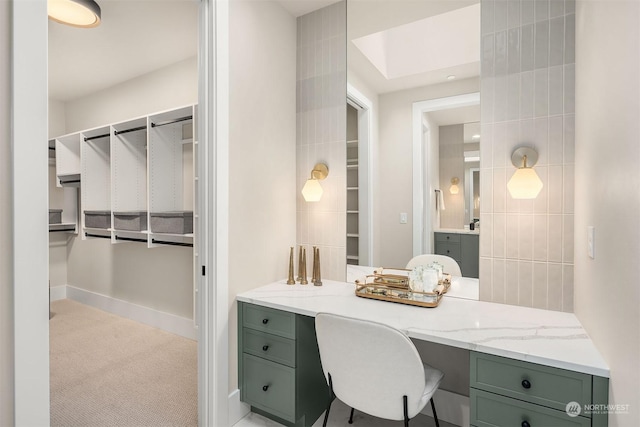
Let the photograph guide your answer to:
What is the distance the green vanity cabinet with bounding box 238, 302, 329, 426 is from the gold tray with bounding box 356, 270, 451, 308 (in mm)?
371

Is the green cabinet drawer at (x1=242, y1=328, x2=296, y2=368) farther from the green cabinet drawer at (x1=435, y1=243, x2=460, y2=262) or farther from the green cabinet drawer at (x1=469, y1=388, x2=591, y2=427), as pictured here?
the green cabinet drawer at (x1=435, y1=243, x2=460, y2=262)

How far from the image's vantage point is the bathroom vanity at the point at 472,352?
117 centimetres

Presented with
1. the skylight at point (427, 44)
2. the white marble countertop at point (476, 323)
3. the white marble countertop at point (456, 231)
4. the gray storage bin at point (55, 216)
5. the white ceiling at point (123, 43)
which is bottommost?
the white marble countertop at point (476, 323)

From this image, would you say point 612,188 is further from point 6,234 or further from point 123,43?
point 123,43

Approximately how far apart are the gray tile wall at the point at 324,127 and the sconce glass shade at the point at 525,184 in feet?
3.36

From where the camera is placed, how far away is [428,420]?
76.4 inches

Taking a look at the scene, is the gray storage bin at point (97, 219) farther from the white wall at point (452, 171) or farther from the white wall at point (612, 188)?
the white wall at point (612, 188)

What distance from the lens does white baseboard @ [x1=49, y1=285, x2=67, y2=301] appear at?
427cm

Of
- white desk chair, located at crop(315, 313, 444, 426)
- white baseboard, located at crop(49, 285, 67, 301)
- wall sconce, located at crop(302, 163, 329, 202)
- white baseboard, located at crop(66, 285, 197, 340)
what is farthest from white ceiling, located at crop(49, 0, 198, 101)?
white baseboard, located at crop(49, 285, 67, 301)

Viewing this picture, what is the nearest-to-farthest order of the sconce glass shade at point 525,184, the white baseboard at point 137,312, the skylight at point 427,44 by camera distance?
the sconce glass shade at point 525,184 < the skylight at point 427,44 < the white baseboard at point 137,312

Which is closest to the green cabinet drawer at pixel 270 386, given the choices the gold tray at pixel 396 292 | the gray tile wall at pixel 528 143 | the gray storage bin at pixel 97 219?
the gold tray at pixel 396 292

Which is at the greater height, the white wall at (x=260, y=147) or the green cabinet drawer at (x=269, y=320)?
the white wall at (x=260, y=147)

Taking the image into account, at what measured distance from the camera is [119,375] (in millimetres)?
2492

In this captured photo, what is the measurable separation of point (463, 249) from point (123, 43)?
10.0 feet
